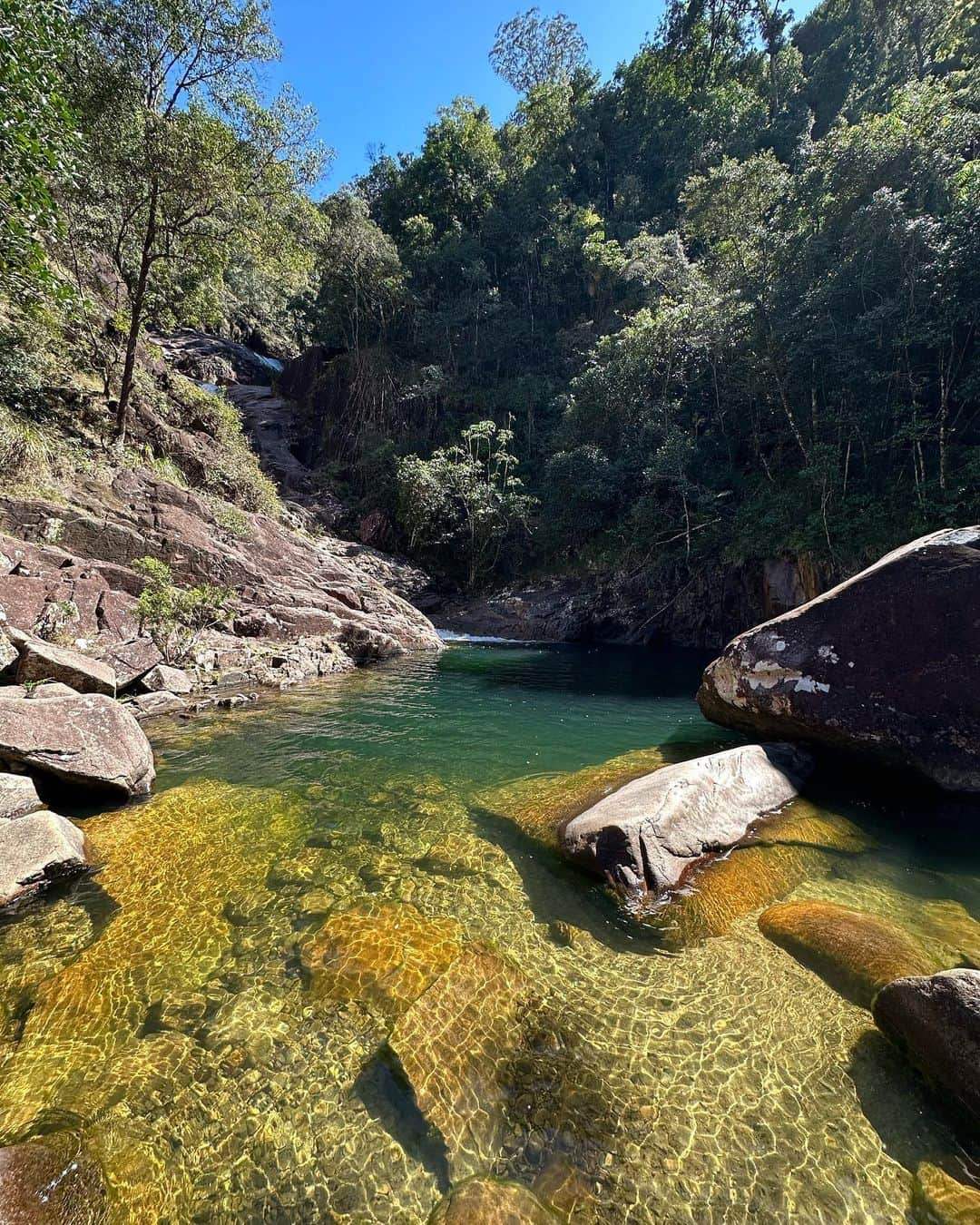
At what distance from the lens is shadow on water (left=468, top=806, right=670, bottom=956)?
12.8 feet

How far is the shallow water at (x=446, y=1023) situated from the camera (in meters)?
2.41

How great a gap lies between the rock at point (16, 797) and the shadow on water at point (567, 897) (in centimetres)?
434

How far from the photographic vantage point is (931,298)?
14.5 m

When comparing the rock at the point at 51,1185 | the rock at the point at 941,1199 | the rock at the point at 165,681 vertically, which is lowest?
the rock at the point at 51,1185

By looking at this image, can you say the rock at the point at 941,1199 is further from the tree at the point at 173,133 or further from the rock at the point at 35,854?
the tree at the point at 173,133

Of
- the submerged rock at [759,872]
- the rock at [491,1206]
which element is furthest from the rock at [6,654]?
the submerged rock at [759,872]

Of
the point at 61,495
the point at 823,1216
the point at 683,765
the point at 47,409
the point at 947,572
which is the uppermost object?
the point at 47,409

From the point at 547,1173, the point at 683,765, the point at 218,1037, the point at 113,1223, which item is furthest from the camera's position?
the point at 683,765

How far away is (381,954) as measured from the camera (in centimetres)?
371

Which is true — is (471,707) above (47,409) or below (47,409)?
below

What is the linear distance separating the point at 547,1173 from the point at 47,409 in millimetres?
20181

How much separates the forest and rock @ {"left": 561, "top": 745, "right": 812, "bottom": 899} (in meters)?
11.6

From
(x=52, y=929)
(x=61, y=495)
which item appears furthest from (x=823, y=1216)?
(x=61, y=495)

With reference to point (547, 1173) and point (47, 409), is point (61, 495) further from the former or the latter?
point (547, 1173)
